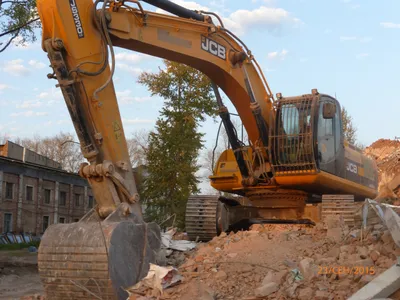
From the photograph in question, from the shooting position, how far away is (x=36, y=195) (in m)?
36.6

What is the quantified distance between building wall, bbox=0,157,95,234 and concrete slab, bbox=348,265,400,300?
3040cm

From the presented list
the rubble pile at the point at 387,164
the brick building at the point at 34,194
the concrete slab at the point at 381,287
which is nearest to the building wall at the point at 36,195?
the brick building at the point at 34,194

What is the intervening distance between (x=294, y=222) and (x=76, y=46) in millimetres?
5497

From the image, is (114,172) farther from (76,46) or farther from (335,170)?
(335,170)

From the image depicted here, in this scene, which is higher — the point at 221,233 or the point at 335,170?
the point at 335,170

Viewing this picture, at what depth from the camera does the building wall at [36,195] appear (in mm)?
33750

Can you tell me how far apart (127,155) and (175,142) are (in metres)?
19.4

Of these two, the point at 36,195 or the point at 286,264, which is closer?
the point at 286,264

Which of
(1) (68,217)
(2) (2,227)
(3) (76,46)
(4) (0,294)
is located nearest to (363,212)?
(3) (76,46)

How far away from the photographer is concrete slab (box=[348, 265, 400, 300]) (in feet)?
17.8

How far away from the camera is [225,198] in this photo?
10.8 m

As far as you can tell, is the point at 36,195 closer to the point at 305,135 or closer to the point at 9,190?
the point at 9,190
